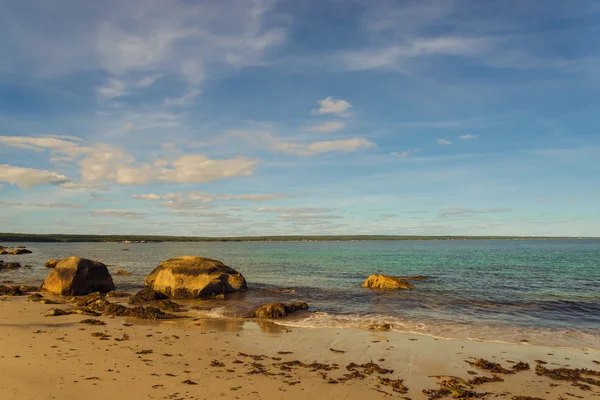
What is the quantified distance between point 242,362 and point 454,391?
6215mm

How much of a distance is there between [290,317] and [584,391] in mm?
12569

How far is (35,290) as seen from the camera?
2822cm

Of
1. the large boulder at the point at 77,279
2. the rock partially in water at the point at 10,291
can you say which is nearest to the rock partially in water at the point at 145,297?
the large boulder at the point at 77,279

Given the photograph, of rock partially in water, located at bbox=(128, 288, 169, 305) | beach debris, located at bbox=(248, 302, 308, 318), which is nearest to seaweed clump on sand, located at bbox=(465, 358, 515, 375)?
beach debris, located at bbox=(248, 302, 308, 318)

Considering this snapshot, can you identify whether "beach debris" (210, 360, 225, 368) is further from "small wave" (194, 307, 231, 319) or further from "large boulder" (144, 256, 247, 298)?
"large boulder" (144, 256, 247, 298)

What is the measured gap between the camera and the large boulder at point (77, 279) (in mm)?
26484

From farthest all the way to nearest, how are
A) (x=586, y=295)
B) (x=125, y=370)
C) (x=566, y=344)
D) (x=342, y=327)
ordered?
(x=586, y=295) → (x=342, y=327) → (x=566, y=344) → (x=125, y=370)


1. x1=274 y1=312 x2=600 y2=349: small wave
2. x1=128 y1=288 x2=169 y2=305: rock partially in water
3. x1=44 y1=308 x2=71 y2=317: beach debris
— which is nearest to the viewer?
x1=274 y1=312 x2=600 y2=349: small wave

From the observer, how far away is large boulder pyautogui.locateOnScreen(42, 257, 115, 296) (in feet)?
86.9

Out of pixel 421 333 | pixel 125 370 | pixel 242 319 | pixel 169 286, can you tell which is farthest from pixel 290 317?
pixel 169 286

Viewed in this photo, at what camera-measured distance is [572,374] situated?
10.8 m

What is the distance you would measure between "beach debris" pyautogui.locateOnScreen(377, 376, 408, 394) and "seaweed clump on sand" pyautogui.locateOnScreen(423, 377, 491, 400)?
0.55 m

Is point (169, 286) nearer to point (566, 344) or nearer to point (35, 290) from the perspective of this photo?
point (35, 290)

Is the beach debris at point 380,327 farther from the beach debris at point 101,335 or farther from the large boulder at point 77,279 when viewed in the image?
the large boulder at point 77,279
